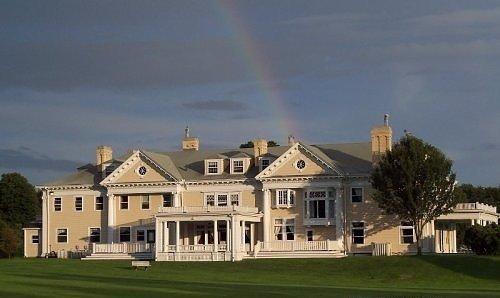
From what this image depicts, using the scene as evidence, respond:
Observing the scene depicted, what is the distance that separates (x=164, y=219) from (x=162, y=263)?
534 centimetres

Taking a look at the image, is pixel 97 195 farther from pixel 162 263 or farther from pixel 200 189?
pixel 162 263

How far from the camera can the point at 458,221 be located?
74625mm

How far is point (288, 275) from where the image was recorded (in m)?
58.0

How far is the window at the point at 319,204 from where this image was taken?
72.6m

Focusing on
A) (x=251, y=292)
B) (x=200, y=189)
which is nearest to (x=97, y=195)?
(x=200, y=189)

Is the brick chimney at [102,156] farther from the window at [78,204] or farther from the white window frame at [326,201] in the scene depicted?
the white window frame at [326,201]

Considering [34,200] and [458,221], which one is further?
[34,200]

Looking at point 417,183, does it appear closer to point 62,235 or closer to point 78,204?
point 78,204

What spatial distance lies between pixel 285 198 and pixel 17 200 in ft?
208

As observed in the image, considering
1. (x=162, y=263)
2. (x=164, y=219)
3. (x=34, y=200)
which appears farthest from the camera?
(x=34, y=200)

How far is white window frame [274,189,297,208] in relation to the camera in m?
73.6

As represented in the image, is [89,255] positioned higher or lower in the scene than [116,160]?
lower

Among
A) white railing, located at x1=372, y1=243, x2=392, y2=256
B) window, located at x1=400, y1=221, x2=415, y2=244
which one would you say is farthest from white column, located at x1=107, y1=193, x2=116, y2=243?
window, located at x1=400, y1=221, x2=415, y2=244

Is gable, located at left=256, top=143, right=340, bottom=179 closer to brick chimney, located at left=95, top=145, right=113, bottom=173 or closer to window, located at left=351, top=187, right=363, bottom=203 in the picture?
window, located at left=351, top=187, right=363, bottom=203
